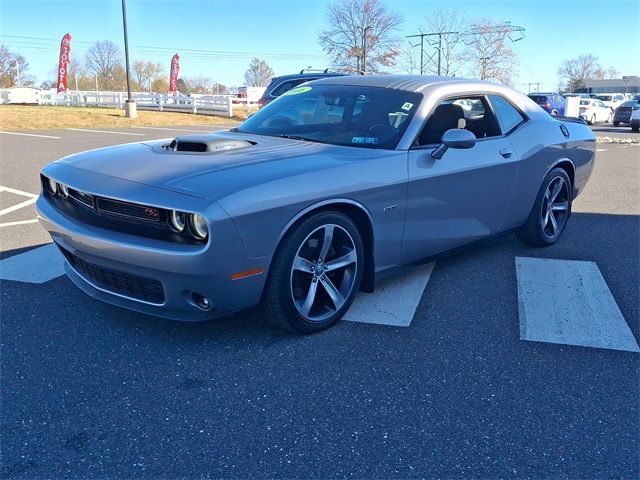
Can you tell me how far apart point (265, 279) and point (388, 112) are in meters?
1.63

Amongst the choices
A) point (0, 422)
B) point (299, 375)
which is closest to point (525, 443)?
point (299, 375)

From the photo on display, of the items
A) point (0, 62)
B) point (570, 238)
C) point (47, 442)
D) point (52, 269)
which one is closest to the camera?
point (47, 442)

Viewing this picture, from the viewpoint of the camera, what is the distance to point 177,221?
2852mm

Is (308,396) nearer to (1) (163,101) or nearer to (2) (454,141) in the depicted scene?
(2) (454,141)

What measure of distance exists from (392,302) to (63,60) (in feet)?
132

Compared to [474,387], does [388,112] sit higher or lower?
higher

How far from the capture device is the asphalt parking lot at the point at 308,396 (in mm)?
2283

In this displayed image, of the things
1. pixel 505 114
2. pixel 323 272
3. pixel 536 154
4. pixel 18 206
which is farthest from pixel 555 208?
pixel 18 206

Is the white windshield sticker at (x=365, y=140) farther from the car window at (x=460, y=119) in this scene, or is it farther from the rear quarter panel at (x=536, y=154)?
the rear quarter panel at (x=536, y=154)

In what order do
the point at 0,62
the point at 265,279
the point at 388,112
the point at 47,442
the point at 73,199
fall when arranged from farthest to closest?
the point at 0,62 → the point at 388,112 → the point at 73,199 → the point at 265,279 → the point at 47,442

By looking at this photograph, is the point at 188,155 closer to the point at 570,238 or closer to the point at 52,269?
the point at 52,269

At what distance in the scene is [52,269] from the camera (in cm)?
432

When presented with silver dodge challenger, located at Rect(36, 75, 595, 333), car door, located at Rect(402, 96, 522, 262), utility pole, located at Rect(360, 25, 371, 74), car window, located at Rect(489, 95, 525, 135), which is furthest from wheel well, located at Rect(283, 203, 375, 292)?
utility pole, located at Rect(360, 25, 371, 74)

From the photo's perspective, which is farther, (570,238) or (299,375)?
(570,238)
